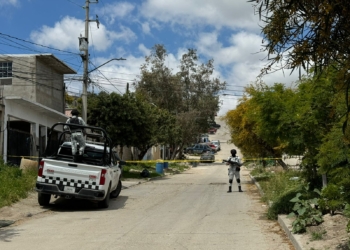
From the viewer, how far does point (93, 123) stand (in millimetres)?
30188

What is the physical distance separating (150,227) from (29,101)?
13394 millimetres

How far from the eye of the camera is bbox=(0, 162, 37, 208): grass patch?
14.4m

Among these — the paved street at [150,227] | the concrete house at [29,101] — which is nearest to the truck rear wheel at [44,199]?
the paved street at [150,227]

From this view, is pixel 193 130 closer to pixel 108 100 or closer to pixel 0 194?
pixel 108 100

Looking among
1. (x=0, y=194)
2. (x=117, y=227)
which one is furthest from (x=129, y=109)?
(x=117, y=227)

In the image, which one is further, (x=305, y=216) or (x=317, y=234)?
(x=305, y=216)

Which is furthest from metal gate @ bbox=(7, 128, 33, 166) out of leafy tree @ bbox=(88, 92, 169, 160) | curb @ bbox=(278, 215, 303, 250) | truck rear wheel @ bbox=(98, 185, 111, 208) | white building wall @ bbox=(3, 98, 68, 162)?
curb @ bbox=(278, 215, 303, 250)

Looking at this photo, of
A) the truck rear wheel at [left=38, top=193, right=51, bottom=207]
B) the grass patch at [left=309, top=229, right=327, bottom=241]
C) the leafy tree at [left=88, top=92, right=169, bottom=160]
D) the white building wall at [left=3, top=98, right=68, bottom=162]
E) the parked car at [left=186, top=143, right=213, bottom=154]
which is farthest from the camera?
the parked car at [left=186, top=143, right=213, bottom=154]

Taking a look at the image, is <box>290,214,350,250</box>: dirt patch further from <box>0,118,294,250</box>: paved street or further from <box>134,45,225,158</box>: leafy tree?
<box>134,45,225,158</box>: leafy tree

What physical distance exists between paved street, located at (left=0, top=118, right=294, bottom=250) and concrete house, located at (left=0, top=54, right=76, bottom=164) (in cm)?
773

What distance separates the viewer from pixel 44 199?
1448 centimetres

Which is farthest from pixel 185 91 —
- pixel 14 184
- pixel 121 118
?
pixel 14 184

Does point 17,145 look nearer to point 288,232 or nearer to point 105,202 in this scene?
point 105,202

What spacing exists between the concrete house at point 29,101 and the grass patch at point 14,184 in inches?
138
